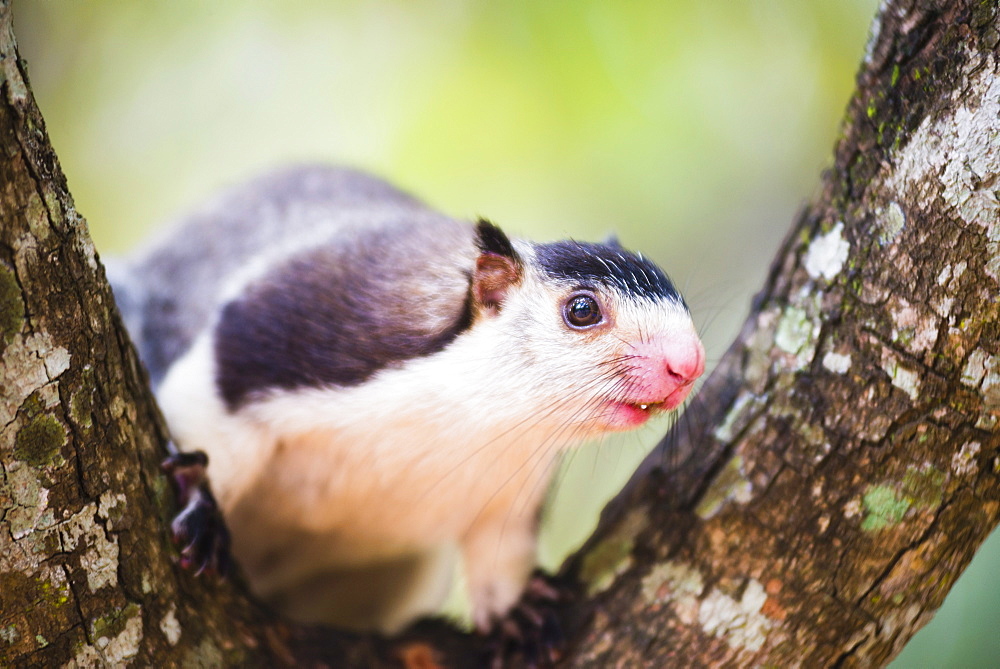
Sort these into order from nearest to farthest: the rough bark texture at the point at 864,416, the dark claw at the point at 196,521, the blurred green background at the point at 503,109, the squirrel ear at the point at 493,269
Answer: the rough bark texture at the point at 864,416 → the dark claw at the point at 196,521 → the squirrel ear at the point at 493,269 → the blurred green background at the point at 503,109

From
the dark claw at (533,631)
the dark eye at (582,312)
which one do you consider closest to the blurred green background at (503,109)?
the dark claw at (533,631)

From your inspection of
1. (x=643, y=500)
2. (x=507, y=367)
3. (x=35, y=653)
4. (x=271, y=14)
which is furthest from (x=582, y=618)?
(x=271, y=14)

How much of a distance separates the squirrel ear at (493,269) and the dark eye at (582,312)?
242mm

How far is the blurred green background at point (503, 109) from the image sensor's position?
5715 mm

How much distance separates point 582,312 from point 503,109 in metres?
4.17

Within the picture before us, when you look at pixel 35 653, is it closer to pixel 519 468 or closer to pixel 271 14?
pixel 519 468

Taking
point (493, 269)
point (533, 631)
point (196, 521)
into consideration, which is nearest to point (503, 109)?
point (493, 269)

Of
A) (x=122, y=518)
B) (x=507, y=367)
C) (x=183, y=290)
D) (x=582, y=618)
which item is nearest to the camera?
(x=122, y=518)

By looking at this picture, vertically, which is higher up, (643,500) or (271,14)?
(271,14)

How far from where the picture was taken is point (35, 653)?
2.24 m

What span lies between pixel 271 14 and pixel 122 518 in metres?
4.70

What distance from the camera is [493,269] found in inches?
119

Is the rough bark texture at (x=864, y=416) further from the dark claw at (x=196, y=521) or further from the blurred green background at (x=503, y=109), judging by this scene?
the blurred green background at (x=503, y=109)

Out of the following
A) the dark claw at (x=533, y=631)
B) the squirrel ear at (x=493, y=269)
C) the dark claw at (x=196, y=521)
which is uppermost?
the squirrel ear at (x=493, y=269)
